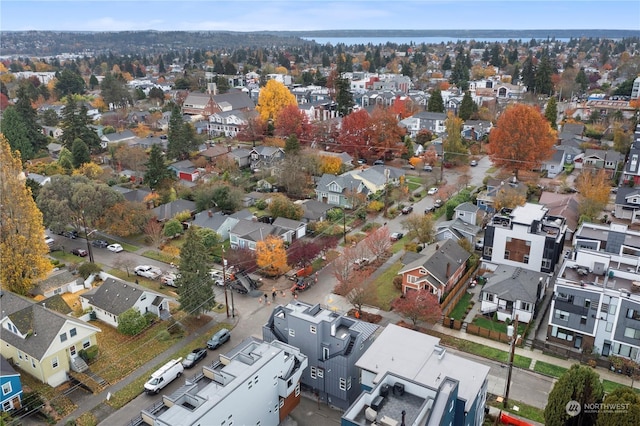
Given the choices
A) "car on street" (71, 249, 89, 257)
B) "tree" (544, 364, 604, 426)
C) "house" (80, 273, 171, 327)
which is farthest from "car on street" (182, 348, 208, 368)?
"car on street" (71, 249, 89, 257)

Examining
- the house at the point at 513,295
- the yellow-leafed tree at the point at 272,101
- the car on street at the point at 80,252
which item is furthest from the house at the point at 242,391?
the yellow-leafed tree at the point at 272,101

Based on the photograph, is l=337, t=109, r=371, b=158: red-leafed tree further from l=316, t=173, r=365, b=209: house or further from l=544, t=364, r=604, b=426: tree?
l=544, t=364, r=604, b=426: tree

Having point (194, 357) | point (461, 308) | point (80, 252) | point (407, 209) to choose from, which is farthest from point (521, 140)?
point (80, 252)

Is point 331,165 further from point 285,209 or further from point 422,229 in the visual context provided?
point 422,229

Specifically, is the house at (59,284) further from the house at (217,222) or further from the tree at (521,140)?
the tree at (521,140)

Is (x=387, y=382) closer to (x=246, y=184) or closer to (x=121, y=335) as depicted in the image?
(x=121, y=335)
